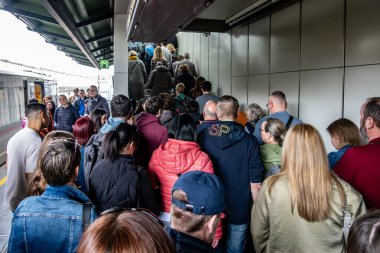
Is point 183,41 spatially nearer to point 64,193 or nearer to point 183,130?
point 183,130

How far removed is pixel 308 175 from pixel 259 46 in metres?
6.17

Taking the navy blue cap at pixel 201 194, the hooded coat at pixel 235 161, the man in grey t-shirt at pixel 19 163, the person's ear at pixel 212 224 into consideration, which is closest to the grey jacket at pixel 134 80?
the man in grey t-shirt at pixel 19 163

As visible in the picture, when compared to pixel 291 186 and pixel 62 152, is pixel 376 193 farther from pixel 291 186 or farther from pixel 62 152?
pixel 62 152

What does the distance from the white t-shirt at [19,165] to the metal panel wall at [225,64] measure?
7.09 metres

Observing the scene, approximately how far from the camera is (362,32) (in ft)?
14.2

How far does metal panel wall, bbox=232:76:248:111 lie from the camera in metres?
8.30

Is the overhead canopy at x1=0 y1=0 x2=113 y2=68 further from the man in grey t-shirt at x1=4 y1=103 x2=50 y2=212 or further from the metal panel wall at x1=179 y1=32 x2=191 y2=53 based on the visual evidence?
the metal panel wall at x1=179 y1=32 x2=191 y2=53

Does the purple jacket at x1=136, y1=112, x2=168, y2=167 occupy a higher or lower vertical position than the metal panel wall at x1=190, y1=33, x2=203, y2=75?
lower

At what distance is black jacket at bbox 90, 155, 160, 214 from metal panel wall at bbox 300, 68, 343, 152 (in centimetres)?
364

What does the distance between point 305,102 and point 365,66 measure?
4.78 ft

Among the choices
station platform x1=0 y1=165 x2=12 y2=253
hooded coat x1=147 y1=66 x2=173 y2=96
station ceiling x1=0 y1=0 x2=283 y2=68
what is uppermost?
station ceiling x1=0 y1=0 x2=283 y2=68

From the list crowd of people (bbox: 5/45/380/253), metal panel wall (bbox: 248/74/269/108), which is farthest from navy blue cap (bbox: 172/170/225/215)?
metal panel wall (bbox: 248/74/269/108)

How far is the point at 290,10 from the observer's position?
243 inches

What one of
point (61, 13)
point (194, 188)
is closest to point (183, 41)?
point (61, 13)
